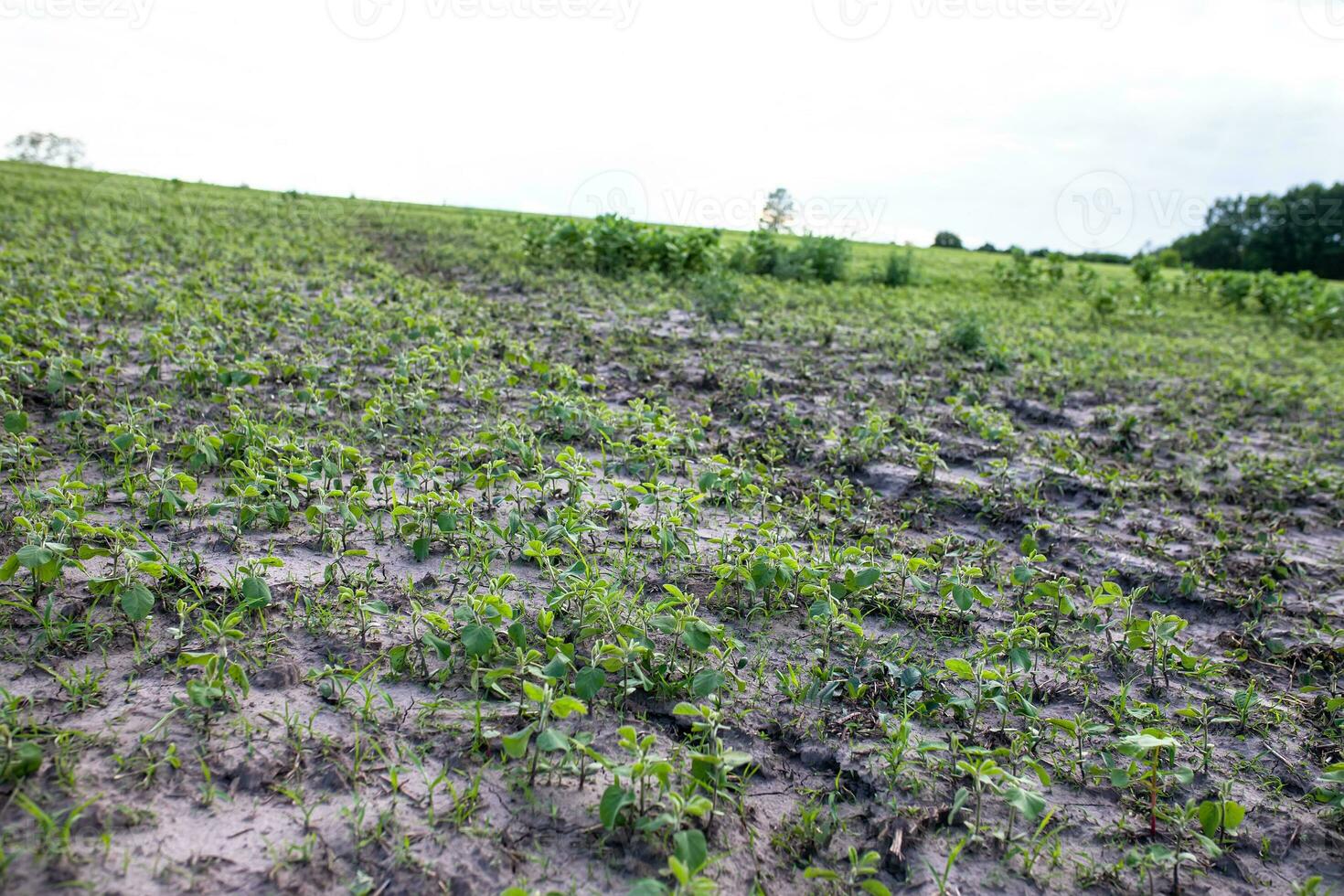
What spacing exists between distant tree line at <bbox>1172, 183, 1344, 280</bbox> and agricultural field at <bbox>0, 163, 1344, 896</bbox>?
46699 mm

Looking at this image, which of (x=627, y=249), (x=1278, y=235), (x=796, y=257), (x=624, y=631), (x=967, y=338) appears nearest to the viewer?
(x=624, y=631)

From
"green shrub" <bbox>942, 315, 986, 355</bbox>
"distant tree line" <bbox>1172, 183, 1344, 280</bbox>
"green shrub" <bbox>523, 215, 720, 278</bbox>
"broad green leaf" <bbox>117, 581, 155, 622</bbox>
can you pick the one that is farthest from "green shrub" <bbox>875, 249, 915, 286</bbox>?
"distant tree line" <bbox>1172, 183, 1344, 280</bbox>

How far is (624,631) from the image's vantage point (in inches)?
108

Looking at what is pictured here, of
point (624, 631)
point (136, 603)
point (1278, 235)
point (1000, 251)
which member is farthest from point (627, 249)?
point (1278, 235)

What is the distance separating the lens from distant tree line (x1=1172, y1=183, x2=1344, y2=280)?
43531 millimetres

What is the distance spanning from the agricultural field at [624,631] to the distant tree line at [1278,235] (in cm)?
4670

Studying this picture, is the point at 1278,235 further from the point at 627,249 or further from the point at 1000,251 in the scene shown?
the point at 627,249

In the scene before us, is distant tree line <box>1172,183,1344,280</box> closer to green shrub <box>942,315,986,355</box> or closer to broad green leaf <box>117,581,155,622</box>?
green shrub <box>942,315,986,355</box>

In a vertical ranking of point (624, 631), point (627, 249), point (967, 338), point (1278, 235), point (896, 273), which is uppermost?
point (1278, 235)

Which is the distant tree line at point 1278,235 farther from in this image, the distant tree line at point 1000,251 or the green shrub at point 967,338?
the green shrub at point 967,338

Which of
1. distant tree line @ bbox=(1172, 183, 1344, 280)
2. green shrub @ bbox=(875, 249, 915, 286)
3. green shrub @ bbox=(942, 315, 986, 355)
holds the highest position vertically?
distant tree line @ bbox=(1172, 183, 1344, 280)

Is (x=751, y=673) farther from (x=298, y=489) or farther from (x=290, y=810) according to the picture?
(x=298, y=489)

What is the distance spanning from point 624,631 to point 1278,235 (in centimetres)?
5459

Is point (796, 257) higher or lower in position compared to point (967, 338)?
higher
